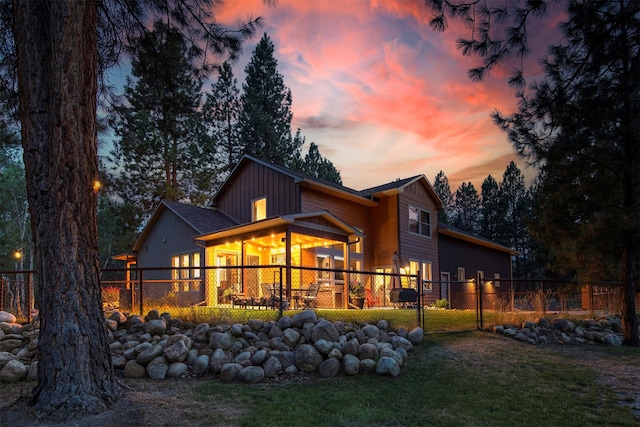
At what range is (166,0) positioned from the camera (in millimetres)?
7457

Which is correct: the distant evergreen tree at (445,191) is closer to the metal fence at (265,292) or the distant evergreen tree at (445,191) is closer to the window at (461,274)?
the window at (461,274)

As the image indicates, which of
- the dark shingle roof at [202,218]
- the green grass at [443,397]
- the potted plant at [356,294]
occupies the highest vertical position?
the dark shingle roof at [202,218]

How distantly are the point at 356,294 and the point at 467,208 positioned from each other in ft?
124

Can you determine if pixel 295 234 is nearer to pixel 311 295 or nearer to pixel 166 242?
pixel 311 295

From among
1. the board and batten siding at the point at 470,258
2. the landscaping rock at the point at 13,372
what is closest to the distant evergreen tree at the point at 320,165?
the board and batten siding at the point at 470,258

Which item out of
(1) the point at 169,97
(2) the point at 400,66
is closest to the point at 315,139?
(2) the point at 400,66

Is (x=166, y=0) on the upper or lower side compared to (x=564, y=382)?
upper

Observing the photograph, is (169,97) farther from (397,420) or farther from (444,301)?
(444,301)

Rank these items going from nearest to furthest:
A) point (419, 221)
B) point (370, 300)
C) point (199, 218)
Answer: point (370, 300)
point (199, 218)
point (419, 221)

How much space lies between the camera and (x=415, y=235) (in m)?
20.5

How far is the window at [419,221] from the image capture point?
20562 mm

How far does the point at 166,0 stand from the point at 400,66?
715 cm

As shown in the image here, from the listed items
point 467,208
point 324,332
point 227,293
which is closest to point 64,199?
point 324,332

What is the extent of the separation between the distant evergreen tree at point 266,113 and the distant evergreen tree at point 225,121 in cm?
61
